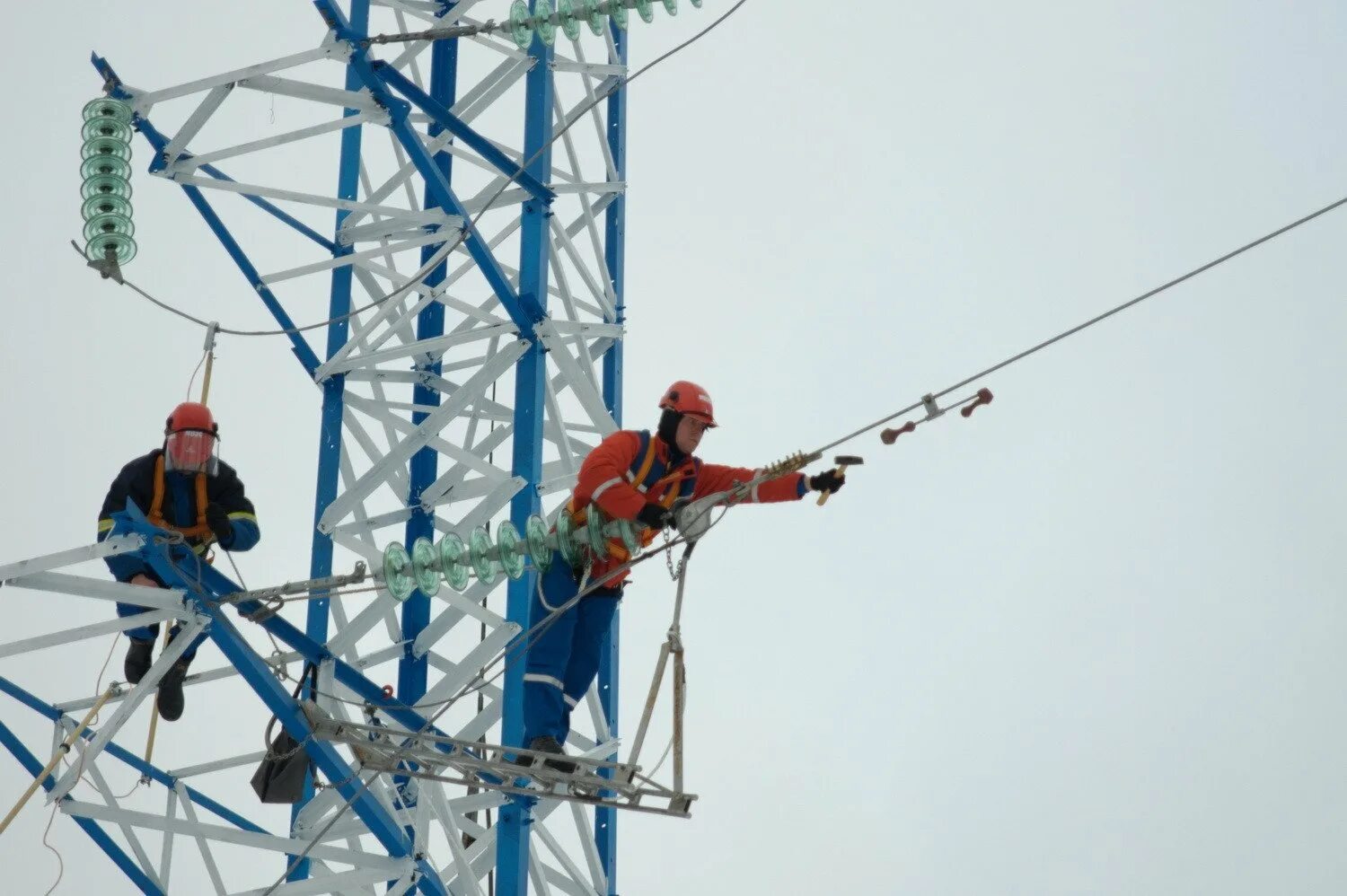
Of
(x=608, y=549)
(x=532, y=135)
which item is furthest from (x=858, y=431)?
(x=532, y=135)

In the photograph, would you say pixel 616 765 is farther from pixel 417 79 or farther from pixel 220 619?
pixel 417 79

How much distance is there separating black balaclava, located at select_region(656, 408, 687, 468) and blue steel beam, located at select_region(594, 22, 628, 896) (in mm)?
1834

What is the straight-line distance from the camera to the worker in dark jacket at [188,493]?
13.7 meters

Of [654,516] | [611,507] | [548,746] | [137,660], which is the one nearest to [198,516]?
[137,660]

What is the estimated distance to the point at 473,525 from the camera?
1515 cm

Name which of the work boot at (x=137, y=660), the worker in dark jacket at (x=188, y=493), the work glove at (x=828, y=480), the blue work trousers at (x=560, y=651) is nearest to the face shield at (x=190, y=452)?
the worker in dark jacket at (x=188, y=493)

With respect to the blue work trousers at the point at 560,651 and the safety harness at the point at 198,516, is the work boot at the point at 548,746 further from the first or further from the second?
the safety harness at the point at 198,516

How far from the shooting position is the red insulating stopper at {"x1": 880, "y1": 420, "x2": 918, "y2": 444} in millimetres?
11914

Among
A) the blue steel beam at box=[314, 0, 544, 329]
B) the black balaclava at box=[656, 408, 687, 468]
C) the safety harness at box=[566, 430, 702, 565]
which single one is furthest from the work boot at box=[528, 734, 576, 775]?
the blue steel beam at box=[314, 0, 544, 329]

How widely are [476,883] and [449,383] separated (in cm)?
412

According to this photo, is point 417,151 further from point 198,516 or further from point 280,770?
point 280,770

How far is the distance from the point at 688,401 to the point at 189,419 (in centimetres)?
333

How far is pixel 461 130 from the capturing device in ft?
49.0

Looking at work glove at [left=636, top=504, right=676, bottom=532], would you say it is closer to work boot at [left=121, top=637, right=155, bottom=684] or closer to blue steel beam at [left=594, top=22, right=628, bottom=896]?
blue steel beam at [left=594, top=22, right=628, bottom=896]
